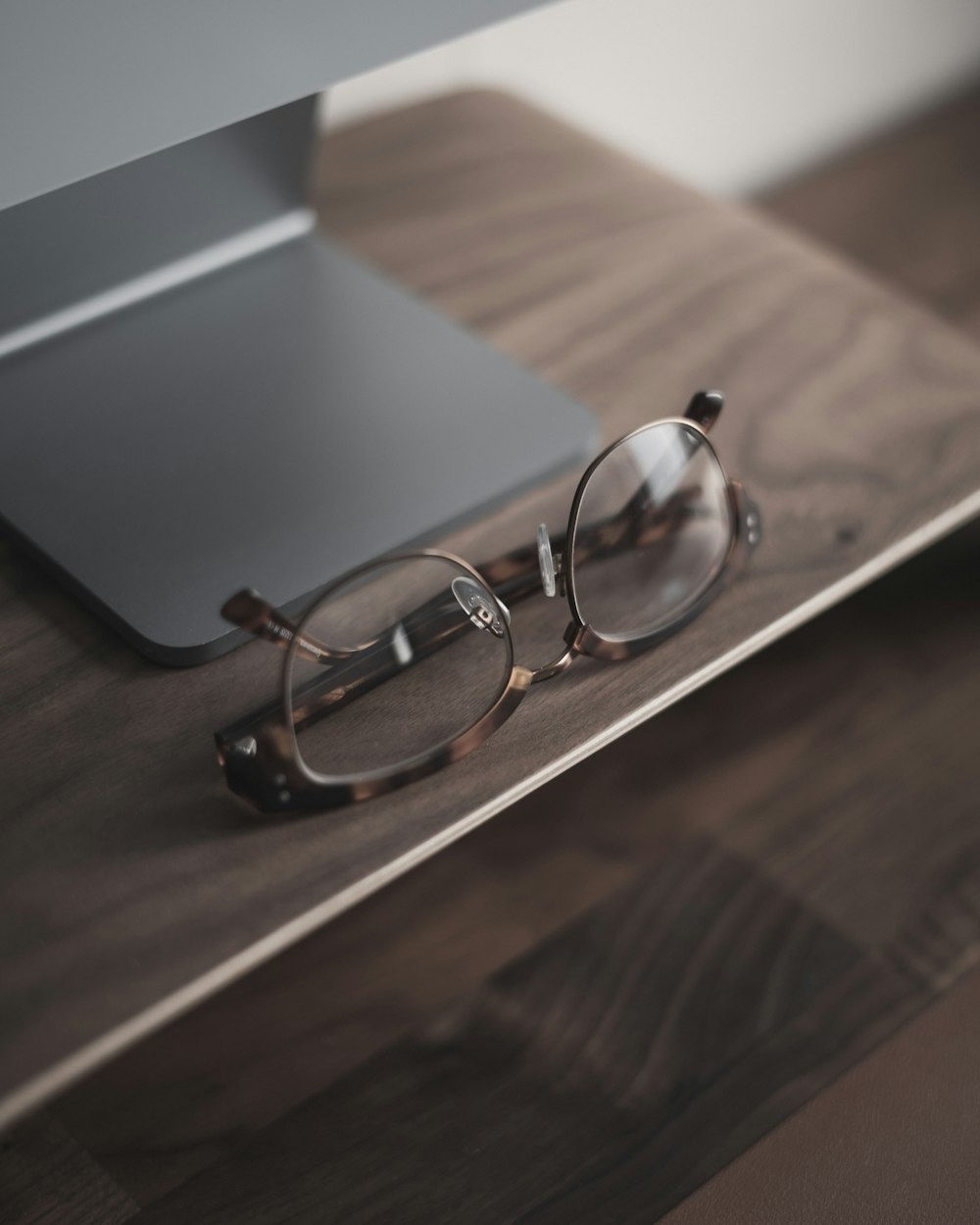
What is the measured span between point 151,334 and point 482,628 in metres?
0.23

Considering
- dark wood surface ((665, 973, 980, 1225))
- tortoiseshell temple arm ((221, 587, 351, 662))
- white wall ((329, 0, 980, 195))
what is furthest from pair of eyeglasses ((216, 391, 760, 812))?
white wall ((329, 0, 980, 195))

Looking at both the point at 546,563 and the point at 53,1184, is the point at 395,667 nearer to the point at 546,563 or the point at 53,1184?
the point at 546,563

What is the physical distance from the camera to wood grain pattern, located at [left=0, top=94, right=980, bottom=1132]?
0.39m

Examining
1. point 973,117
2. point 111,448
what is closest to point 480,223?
point 111,448

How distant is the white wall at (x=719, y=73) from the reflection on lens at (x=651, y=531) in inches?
17.3

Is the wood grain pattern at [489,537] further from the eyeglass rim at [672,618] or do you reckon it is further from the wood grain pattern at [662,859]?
the wood grain pattern at [662,859]

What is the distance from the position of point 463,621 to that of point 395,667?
0.03 metres

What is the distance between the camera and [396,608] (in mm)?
502

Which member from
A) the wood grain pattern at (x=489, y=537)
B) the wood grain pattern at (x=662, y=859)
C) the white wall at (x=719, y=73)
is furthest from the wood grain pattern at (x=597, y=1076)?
the white wall at (x=719, y=73)

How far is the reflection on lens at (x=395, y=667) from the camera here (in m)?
0.45

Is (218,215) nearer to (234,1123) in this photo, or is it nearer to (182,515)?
(182,515)

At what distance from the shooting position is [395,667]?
0.48m

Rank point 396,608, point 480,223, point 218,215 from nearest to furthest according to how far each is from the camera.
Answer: point 396,608
point 218,215
point 480,223

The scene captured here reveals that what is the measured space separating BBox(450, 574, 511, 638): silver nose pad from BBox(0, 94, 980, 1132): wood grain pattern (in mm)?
31
